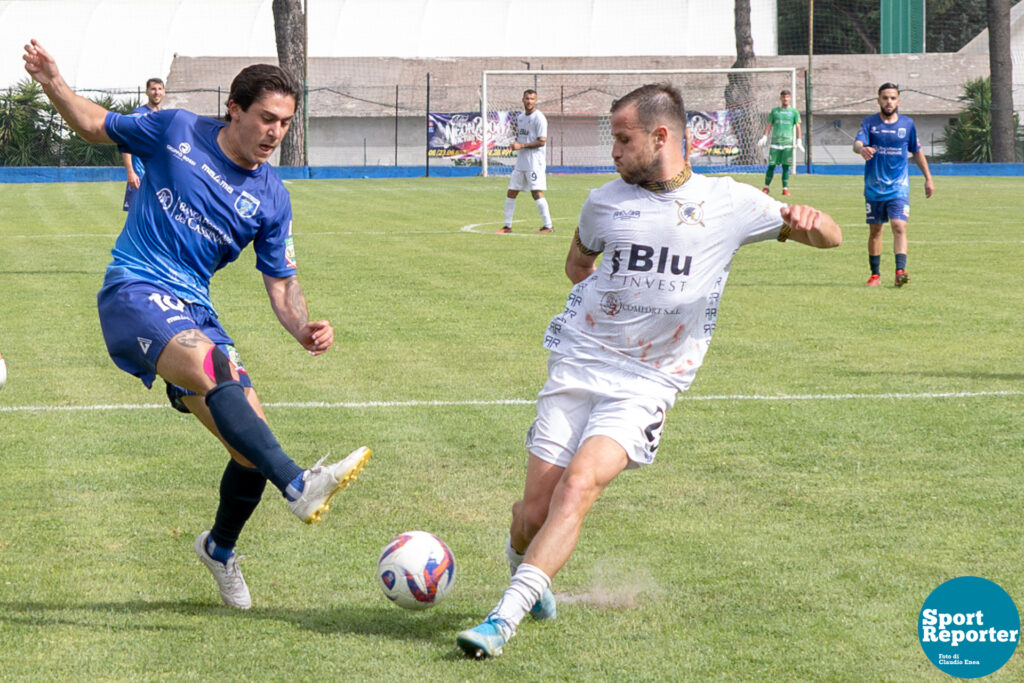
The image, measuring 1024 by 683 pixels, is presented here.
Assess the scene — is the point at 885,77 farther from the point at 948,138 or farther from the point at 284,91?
the point at 284,91

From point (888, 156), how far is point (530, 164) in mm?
7496

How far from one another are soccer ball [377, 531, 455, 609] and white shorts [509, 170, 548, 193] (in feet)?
51.9

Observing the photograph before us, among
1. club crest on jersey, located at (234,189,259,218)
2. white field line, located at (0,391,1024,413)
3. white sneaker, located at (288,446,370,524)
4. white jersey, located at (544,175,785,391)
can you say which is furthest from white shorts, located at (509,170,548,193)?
white sneaker, located at (288,446,370,524)

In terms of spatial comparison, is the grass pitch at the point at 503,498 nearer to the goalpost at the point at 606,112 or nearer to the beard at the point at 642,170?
the beard at the point at 642,170

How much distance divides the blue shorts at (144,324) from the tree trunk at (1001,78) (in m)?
39.6

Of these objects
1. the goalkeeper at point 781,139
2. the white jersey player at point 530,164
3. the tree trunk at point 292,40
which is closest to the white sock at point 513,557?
the white jersey player at point 530,164

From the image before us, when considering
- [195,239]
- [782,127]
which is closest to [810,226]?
[195,239]

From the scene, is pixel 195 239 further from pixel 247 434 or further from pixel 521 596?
pixel 521 596

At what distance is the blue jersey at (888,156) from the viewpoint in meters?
13.6

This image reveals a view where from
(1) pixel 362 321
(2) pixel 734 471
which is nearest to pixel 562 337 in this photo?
(2) pixel 734 471

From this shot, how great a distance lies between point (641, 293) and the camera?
14.7ft

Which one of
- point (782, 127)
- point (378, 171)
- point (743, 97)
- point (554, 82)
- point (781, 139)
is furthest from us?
point (554, 82)

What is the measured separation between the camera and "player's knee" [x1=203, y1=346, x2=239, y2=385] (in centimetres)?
436

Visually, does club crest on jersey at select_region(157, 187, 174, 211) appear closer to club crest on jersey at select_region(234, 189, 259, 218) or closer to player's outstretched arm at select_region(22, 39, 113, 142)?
club crest on jersey at select_region(234, 189, 259, 218)
